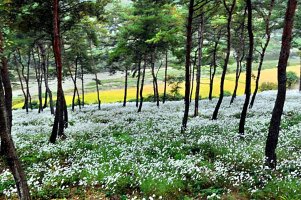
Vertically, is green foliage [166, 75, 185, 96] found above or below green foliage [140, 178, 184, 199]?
above

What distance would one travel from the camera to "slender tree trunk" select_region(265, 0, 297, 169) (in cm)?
983

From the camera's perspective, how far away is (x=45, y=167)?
1245 cm

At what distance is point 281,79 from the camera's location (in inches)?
408

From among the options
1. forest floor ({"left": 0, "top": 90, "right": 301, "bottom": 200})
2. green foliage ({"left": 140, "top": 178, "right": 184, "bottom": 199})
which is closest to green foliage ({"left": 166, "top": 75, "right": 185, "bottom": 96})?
forest floor ({"left": 0, "top": 90, "right": 301, "bottom": 200})

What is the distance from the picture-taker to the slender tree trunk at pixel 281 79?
983cm

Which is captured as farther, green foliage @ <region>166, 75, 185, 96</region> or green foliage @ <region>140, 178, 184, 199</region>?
green foliage @ <region>166, 75, 185, 96</region>

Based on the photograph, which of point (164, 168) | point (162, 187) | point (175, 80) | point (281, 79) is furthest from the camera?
point (175, 80)

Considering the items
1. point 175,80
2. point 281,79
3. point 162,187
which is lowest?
point 162,187

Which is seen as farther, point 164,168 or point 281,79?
point 164,168

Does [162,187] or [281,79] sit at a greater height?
[281,79]

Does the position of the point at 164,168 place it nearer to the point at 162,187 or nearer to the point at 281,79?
the point at 162,187

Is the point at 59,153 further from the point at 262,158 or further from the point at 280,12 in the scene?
the point at 280,12

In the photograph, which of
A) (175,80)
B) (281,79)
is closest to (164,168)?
(281,79)

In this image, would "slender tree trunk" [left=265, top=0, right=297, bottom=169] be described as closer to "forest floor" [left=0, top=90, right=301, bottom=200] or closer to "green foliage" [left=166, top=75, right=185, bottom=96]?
"forest floor" [left=0, top=90, right=301, bottom=200]
